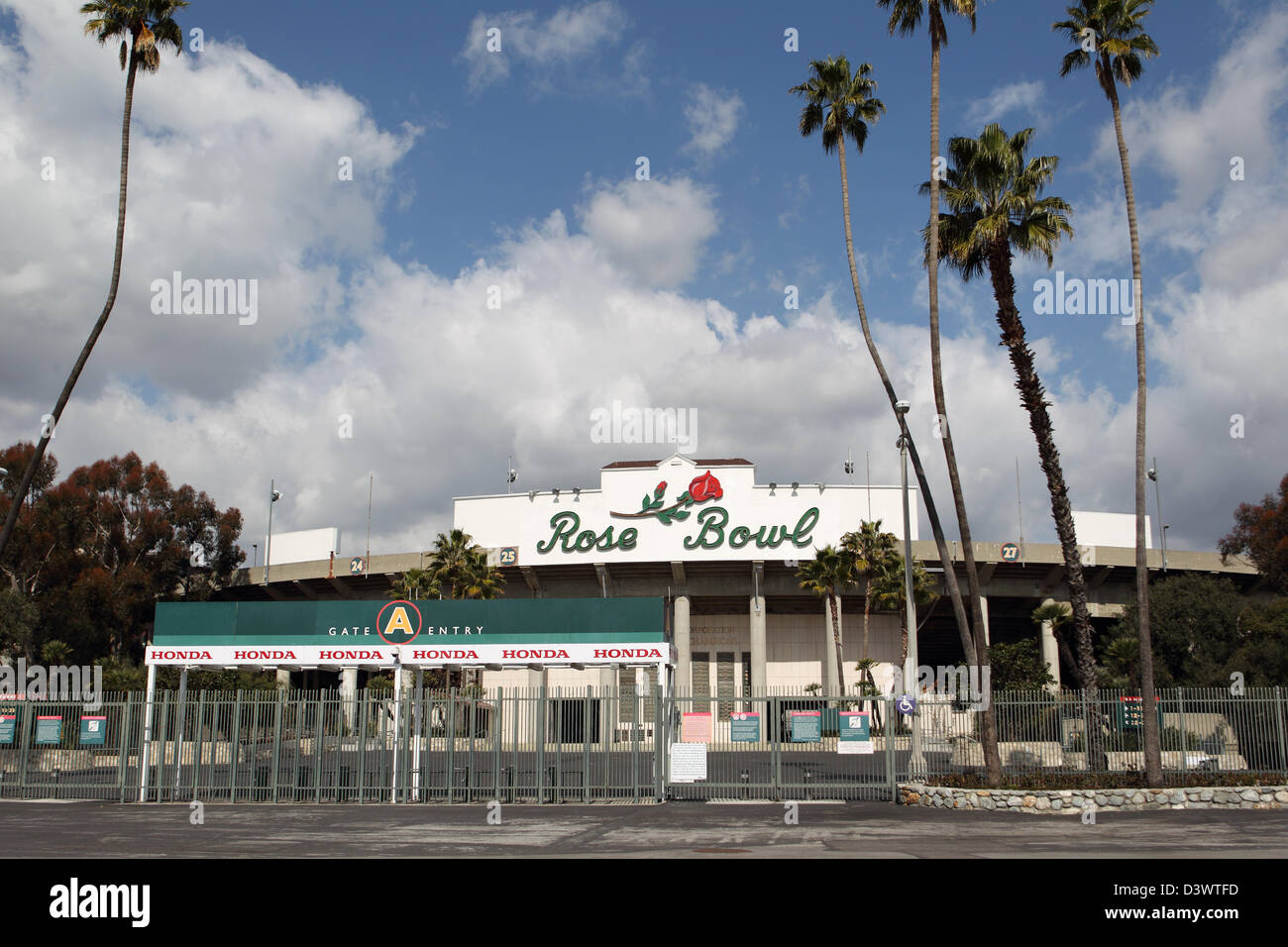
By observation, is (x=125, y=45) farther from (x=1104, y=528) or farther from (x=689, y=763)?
(x=1104, y=528)

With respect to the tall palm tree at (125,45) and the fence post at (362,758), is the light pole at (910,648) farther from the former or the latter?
the tall palm tree at (125,45)

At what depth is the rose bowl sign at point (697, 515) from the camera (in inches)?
2191

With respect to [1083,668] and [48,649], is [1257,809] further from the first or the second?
[48,649]

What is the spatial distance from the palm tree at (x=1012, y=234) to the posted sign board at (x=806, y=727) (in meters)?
6.85

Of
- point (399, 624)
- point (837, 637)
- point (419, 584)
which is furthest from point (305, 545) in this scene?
point (399, 624)

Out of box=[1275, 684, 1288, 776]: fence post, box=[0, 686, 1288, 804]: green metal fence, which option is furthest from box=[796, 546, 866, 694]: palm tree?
box=[1275, 684, 1288, 776]: fence post

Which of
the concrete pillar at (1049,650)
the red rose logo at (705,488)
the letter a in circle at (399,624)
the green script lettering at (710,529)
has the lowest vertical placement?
the concrete pillar at (1049,650)

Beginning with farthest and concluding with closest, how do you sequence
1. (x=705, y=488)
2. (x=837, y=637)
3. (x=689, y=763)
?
(x=705, y=488)
(x=837, y=637)
(x=689, y=763)

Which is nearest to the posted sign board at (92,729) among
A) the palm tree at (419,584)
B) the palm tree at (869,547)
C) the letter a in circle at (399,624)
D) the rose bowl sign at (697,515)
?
the letter a in circle at (399,624)

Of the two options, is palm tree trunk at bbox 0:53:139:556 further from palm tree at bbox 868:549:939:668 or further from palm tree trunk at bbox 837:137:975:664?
palm tree at bbox 868:549:939:668

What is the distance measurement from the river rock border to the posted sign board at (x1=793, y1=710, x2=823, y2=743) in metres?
2.91

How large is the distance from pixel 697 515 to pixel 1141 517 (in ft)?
114

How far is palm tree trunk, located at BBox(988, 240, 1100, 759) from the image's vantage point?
82.4ft

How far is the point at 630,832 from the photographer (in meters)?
17.9
